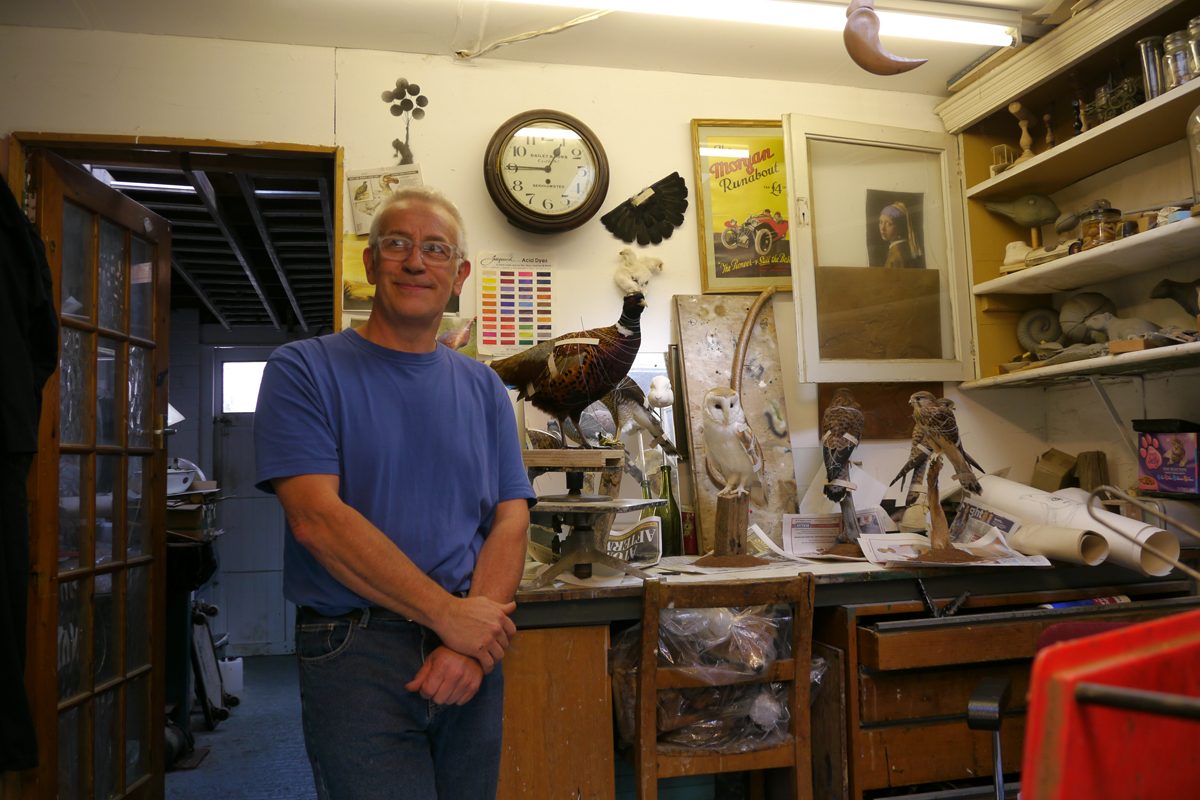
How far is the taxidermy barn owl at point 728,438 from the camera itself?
2.31 metres

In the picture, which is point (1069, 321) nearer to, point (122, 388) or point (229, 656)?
point (122, 388)

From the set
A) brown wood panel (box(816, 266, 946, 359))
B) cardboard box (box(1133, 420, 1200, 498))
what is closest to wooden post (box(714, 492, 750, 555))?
brown wood panel (box(816, 266, 946, 359))

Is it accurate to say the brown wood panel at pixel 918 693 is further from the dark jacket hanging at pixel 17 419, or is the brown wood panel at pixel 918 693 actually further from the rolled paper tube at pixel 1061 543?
the dark jacket hanging at pixel 17 419

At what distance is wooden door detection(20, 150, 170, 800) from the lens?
2.48 meters

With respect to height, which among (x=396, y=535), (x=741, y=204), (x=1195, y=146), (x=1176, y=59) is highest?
(x=1176, y=59)

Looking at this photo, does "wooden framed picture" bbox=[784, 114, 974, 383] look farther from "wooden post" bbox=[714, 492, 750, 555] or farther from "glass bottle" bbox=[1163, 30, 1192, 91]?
"glass bottle" bbox=[1163, 30, 1192, 91]

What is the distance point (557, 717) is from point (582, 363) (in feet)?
2.69

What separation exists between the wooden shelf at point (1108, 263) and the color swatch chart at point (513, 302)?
4.83ft

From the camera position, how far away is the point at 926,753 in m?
2.00

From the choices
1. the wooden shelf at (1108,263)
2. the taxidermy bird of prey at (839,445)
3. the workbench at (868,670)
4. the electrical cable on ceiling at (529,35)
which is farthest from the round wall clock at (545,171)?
the wooden shelf at (1108,263)

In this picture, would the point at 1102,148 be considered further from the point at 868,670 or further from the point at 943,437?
the point at 868,670

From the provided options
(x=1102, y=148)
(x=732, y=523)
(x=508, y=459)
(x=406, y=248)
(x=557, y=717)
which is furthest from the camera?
(x=1102, y=148)

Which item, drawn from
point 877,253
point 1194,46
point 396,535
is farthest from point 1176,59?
point 396,535

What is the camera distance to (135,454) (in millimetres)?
3014
